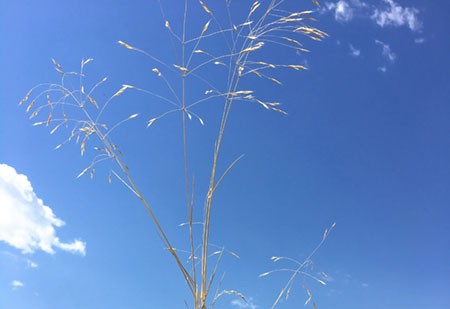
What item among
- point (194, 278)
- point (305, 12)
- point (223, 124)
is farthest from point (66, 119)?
point (305, 12)

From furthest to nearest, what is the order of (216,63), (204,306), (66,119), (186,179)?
(66,119) → (216,63) → (186,179) → (204,306)

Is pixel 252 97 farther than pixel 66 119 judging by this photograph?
No

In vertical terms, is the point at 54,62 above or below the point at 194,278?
above

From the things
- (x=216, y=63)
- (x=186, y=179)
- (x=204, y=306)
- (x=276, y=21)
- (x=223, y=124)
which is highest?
(x=276, y=21)

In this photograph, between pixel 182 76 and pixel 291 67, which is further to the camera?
pixel 291 67

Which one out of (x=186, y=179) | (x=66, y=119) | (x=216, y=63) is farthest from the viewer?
(x=66, y=119)

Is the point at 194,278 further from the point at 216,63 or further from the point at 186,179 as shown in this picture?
the point at 216,63

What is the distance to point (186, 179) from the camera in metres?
1.44

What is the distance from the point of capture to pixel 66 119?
175 centimetres

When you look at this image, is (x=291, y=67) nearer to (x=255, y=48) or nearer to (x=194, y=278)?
(x=255, y=48)

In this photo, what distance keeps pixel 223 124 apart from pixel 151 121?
242mm

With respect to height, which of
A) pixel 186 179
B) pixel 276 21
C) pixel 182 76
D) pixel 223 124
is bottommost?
pixel 186 179

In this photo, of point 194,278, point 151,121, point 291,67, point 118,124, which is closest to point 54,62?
point 118,124

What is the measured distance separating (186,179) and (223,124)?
0.68 ft
